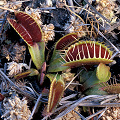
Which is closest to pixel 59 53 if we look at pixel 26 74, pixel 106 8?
pixel 26 74

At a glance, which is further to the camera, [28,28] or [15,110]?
[28,28]

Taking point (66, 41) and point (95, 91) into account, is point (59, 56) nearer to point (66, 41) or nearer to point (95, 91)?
point (66, 41)

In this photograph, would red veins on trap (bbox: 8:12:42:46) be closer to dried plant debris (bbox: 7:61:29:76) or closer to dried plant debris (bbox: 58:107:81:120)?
dried plant debris (bbox: 7:61:29:76)

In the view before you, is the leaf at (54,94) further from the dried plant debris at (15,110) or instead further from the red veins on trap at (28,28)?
the red veins on trap at (28,28)

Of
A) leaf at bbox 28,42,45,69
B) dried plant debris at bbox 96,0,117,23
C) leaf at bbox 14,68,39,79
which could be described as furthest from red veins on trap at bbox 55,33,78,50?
dried plant debris at bbox 96,0,117,23

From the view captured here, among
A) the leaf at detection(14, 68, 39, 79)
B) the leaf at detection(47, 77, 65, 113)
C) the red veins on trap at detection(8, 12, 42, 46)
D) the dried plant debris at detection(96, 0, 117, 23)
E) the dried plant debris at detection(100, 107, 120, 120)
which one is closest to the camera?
the leaf at detection(47, 77, 65, 113)

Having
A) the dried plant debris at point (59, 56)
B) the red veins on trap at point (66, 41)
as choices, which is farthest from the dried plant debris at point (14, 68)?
the red veins on trap at point (66, 41)
